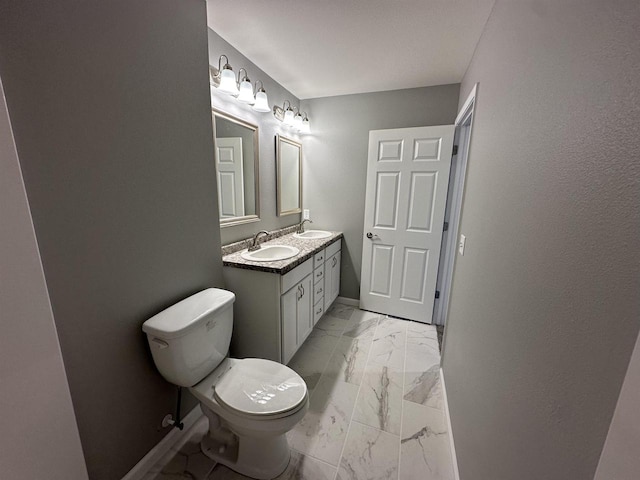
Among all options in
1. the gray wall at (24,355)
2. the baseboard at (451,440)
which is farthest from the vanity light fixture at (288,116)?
the baseboard at (451,440)

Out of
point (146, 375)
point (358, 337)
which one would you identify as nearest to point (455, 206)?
point (358, 337)

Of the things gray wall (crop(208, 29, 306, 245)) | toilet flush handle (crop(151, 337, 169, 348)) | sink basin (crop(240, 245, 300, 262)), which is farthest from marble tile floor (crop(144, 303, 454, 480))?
gray wall (crop(208, 29, 306, 245))

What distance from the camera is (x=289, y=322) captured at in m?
1.82

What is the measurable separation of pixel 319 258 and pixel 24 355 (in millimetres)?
1754

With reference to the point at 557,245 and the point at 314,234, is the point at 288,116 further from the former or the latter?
the point at 557,245

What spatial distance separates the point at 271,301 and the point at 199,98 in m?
1.25

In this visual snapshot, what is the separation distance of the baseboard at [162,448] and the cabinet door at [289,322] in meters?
0.61

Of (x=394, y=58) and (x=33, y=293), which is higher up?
(x=394, y=58)

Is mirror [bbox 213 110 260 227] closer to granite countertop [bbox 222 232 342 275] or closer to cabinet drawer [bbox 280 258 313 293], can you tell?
granite countertop [bbox 222 232 342 275]

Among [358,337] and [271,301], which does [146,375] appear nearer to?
[271,301]

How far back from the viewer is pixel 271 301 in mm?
1671

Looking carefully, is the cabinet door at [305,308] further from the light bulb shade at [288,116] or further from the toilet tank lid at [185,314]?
the light bulb shade at [288,116]

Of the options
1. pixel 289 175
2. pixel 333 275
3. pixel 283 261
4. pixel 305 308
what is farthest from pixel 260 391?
pixel 289 175

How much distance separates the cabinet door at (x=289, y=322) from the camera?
1741 mm
